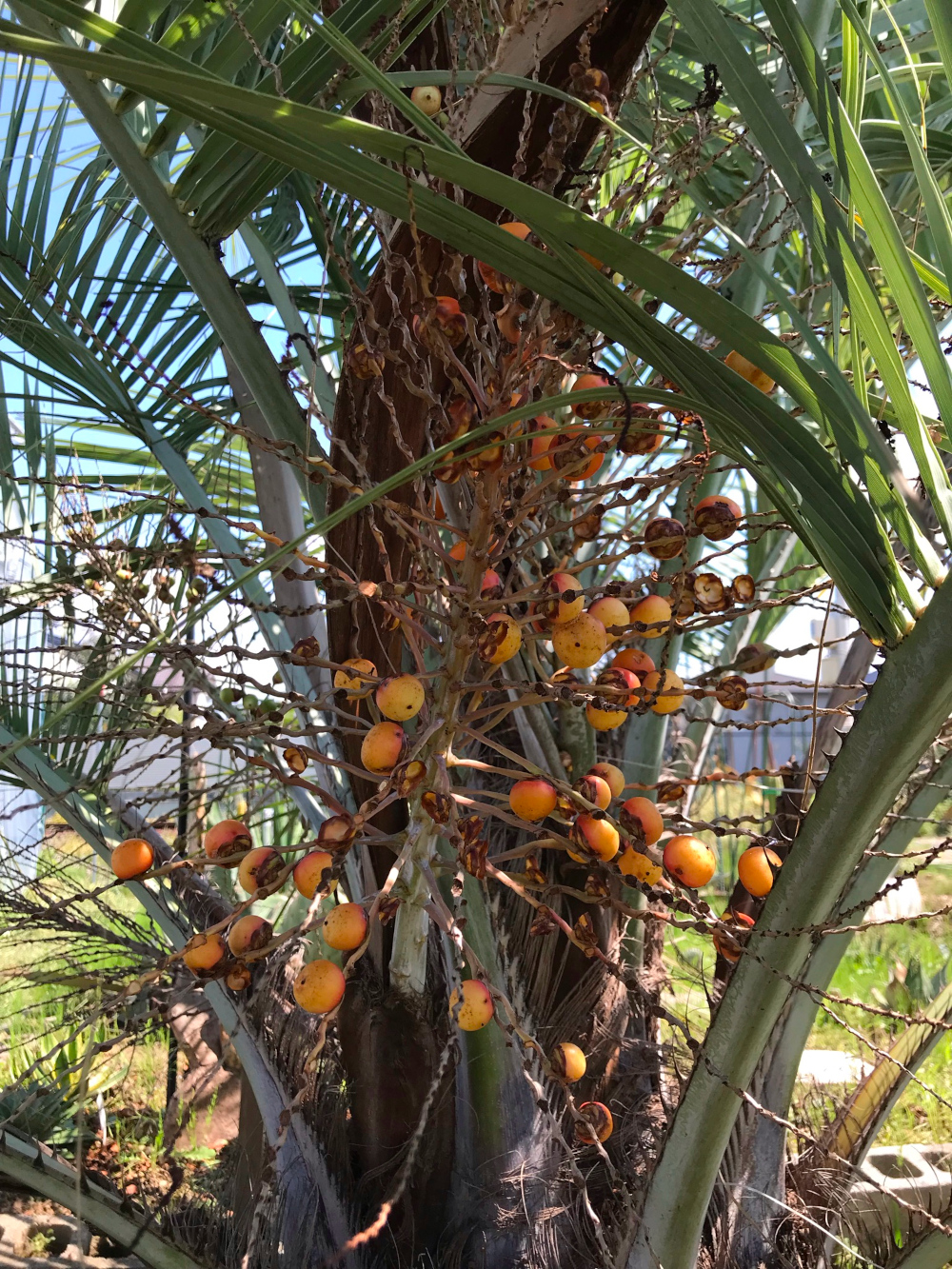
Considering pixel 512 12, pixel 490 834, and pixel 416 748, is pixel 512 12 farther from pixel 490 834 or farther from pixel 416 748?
A: pixel 490 834

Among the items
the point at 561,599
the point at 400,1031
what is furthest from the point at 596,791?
the point at 400,1031

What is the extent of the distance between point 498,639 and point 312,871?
0.63 ft

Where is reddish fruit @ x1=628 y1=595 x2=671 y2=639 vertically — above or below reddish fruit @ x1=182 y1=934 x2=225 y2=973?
above

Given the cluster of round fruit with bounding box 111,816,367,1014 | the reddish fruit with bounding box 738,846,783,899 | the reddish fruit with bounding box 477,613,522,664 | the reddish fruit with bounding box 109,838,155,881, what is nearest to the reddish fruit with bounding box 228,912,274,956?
the cluster of round fruit with bounding box 111,816,367,1014

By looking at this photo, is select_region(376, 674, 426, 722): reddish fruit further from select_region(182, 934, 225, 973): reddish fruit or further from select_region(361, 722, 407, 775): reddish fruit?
select_region(182, 934, 225, 973): reddish fruit

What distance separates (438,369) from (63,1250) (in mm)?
1326

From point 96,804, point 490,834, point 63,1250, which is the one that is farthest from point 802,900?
point 63,1250

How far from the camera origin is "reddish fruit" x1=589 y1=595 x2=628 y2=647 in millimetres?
643

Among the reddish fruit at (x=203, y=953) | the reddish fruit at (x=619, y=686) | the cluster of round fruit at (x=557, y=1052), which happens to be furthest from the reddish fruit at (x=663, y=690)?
the reddish fruit at (x=203, y=953)

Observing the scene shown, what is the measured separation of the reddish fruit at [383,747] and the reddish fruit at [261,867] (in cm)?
9

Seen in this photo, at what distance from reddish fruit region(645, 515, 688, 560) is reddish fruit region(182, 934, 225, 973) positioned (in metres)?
0.39

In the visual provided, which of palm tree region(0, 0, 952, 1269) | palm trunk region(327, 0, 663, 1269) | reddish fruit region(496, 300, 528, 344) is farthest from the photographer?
palm trunk region(327, 0, 663, 1269)

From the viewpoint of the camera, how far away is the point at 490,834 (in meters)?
1.13

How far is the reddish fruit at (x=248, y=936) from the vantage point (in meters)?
0.58
